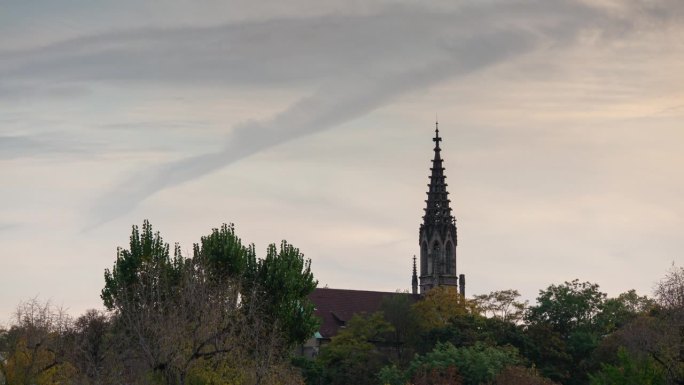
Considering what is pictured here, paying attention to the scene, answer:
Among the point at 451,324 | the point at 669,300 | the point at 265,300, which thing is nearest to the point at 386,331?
the point at 451,324

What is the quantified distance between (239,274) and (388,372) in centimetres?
1510

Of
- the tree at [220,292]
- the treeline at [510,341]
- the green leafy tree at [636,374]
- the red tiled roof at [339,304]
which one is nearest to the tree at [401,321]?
the treeline at [510,341]

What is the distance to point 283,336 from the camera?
8638cm

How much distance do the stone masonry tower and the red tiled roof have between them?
12.3m

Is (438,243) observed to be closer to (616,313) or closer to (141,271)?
(616,313)

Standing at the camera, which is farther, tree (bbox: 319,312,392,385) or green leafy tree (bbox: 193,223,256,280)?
tree (bbox: 319,312,392,385)

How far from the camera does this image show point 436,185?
168750 millimetres

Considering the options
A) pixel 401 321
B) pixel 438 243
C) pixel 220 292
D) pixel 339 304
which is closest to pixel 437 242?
pixel 438 243

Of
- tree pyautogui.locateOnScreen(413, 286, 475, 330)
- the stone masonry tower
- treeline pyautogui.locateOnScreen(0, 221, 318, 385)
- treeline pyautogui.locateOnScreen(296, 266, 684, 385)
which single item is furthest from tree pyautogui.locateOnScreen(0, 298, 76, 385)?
the stone masonry tower

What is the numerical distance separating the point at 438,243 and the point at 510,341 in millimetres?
58098

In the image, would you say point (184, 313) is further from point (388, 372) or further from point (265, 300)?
point (388, 372)

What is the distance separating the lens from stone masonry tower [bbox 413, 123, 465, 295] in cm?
16200

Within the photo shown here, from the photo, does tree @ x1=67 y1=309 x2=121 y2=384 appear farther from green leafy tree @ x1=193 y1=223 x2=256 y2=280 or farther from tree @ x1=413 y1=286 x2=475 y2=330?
tree @ x1=413 y1=286 x2=475 y2=330

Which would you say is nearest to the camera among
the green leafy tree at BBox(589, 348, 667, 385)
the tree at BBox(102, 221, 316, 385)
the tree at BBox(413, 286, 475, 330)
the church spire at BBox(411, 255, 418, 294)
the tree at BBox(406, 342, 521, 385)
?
the green leafy tree at BBox(589, 348, 667, 385)
